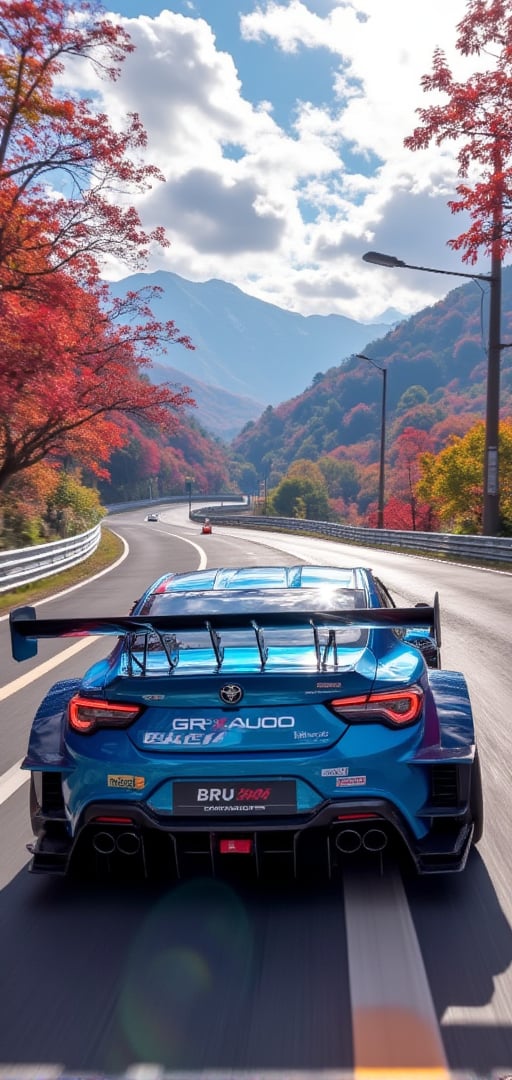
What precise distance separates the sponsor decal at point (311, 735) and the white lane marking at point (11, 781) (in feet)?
7.60

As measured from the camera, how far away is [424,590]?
57.1 ft

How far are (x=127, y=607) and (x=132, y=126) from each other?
11943 millimetres

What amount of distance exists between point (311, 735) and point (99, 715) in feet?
2.77

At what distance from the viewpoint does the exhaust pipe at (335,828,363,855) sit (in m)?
3.53

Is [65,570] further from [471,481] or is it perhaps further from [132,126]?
[471,481]

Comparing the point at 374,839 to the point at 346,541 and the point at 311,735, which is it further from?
the point at 346,541

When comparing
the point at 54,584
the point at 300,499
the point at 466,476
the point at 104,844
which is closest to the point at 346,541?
the point at 466,476

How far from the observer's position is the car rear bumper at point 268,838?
3.48 meters

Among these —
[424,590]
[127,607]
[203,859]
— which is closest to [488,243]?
[424,590]

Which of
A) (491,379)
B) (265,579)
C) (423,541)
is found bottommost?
(423,541)

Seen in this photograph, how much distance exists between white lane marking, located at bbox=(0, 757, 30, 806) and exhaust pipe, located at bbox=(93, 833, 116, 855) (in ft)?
5.45

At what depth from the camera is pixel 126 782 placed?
355 cm

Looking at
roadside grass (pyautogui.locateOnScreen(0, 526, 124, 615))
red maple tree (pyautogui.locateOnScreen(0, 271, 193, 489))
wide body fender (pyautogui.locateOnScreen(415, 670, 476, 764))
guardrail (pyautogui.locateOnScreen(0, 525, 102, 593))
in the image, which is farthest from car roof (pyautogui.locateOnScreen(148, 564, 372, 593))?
red maple tree (pyautogui.locateOnScreen(0, 271, 193, 489))

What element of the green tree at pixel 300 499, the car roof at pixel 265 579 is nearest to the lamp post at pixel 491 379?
the car roof at pixel 265 579
